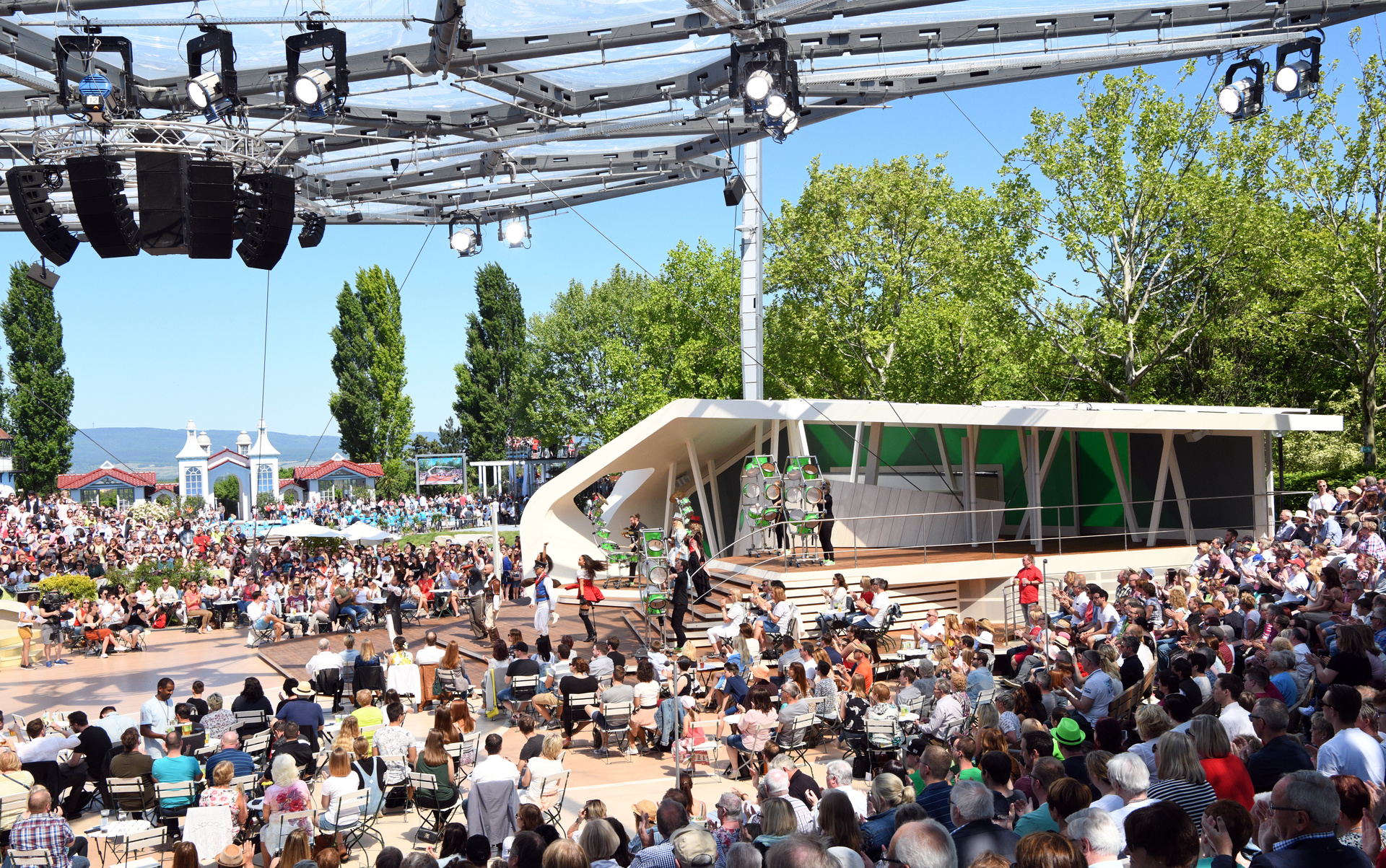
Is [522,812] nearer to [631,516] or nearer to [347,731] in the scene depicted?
[347,731]

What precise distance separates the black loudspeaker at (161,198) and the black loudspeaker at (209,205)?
8cm

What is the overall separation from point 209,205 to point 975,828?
34.2 ft

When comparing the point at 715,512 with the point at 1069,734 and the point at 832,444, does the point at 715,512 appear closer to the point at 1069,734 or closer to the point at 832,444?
the point at 832,444

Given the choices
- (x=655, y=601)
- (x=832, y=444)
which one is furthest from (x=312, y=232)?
(x=832, y=444)

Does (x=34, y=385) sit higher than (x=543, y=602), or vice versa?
(x=34, y=385)

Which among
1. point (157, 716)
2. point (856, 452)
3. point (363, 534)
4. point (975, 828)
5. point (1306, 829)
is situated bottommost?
point (157, 716)

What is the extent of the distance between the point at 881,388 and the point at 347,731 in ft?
92.3

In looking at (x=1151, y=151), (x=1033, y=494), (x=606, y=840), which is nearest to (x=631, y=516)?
(x=1033, y=494)

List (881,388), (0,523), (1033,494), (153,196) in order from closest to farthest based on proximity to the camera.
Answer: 1. (153,196)
2. (1033,494)
3. (0,523)
4. (881,388)

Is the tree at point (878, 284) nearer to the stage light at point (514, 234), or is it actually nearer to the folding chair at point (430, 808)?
the stage light at point (514, 234)

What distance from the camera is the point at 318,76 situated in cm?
1089

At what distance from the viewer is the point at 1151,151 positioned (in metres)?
27.3

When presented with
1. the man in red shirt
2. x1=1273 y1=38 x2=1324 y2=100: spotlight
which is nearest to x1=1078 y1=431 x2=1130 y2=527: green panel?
the man in red shirt

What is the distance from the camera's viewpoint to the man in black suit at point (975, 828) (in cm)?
490
